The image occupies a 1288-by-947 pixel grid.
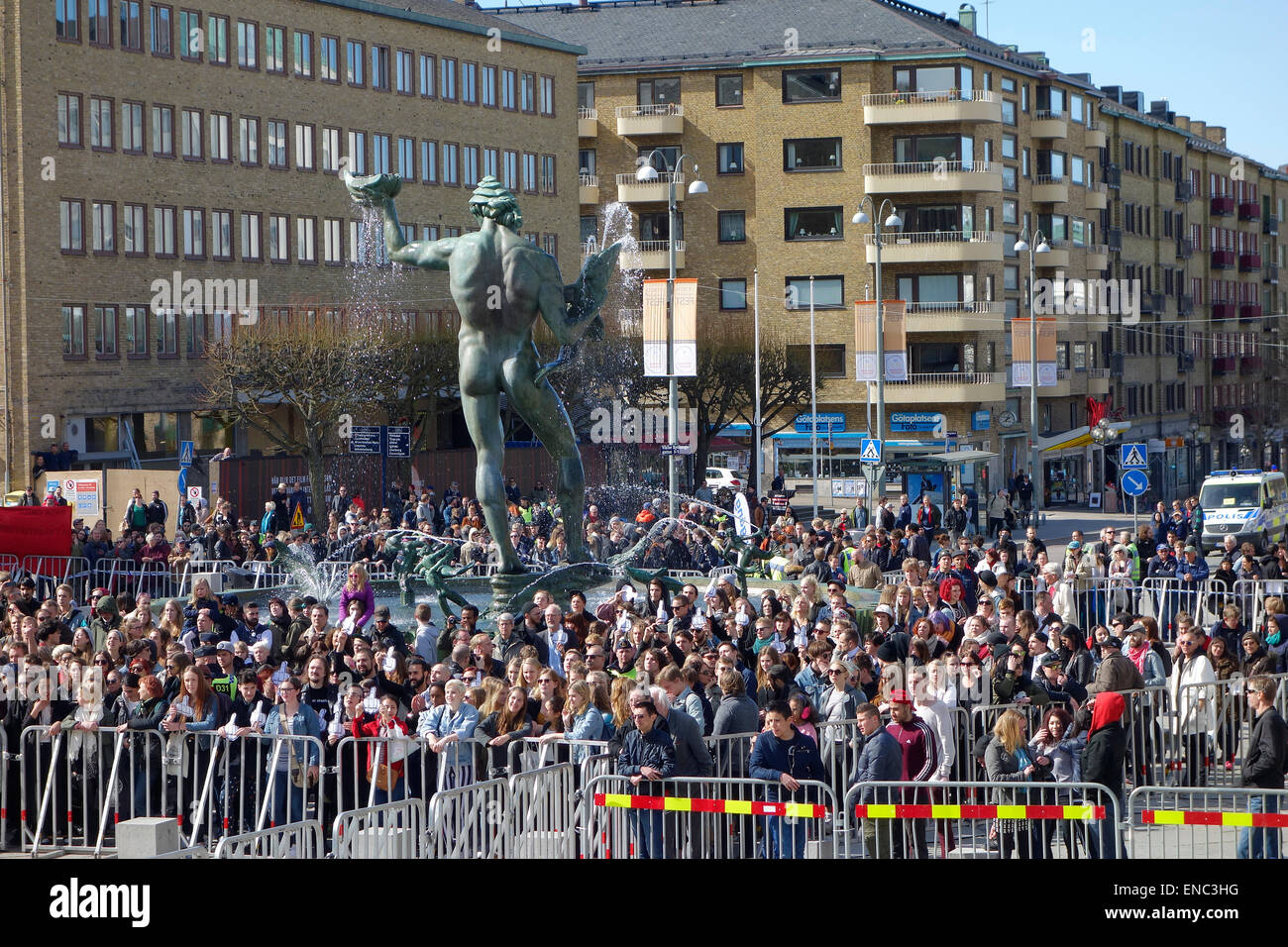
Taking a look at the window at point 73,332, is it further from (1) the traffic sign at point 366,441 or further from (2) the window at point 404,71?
(2) the window at point 404,71

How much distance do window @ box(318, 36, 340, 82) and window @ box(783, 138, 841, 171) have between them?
19392mm

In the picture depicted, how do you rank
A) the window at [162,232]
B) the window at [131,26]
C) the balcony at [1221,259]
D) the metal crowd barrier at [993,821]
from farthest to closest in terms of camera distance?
the balcony at [1221,259] < the window at [162,232] < the window at [131,26] < the metal crowd barrier at [993,821]

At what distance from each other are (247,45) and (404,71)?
7540 millimetres

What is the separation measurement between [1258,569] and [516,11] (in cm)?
6399

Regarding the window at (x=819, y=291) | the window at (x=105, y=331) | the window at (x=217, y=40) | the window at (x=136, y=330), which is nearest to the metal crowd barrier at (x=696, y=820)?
the window at (x=105, y=331)

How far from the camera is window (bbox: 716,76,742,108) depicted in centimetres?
7619

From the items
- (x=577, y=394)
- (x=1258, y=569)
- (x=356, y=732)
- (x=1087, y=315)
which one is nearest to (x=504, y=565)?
(x=356, y=732)

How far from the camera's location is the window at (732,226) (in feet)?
251

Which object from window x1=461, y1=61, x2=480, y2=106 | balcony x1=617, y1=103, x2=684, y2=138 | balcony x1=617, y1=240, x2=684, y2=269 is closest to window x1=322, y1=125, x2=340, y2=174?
window x1=461, y1=61, x2=480, y2=106

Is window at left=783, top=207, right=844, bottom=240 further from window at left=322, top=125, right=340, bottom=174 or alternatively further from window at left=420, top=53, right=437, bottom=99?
window at left=322, top=125, right=340, bottom=174

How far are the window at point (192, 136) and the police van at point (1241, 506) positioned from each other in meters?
29.7
